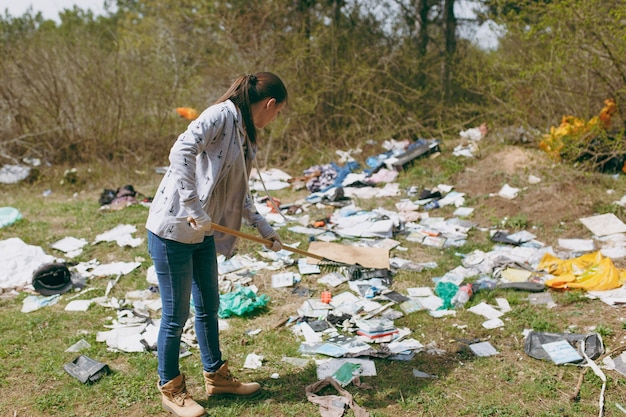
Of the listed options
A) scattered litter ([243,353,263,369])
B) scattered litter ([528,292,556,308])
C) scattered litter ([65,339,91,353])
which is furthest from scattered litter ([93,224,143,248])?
scattered litter ([528,292,556,308])

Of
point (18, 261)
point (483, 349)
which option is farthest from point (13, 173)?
point (483, 349)

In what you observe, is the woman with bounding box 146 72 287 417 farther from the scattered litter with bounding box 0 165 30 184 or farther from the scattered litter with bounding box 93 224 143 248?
the scattered litter with bounding box 0 165 30 184

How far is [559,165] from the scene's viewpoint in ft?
22.4

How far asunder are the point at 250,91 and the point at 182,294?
103 cm

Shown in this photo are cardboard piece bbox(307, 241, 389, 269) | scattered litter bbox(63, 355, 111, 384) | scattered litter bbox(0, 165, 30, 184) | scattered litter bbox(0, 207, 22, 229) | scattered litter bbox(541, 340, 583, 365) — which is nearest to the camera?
scattered litter bbox(63, 355, 111, 384)

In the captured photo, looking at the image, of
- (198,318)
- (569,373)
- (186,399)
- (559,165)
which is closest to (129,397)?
(186,399)

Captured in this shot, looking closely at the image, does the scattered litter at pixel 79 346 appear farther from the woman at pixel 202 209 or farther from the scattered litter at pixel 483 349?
the scattered litter at pixel 483 349

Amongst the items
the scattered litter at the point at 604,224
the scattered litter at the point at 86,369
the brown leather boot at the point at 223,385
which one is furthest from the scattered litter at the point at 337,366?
the scattered litter at the point at 604,224

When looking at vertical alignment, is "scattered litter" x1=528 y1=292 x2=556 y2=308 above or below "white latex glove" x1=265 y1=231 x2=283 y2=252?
below

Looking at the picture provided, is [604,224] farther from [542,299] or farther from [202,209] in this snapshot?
[202,209]

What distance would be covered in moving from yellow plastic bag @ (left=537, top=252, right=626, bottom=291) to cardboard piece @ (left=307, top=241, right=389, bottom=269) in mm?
1427

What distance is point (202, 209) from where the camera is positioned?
246 cm

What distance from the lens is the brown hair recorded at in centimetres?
258

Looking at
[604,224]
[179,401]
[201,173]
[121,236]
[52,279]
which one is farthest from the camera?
[121,236]
